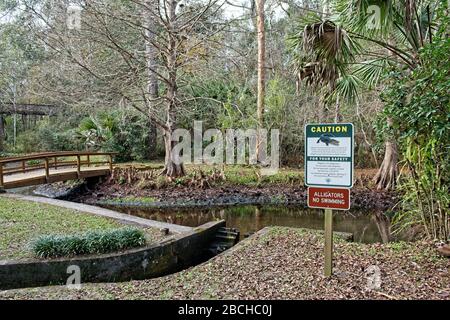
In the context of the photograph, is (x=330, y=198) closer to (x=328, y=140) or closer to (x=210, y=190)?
(x=328, y=140)

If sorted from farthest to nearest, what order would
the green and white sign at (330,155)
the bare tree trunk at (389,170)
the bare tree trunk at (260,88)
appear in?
the bare tree trunk at (260,88), the bare tree trunk at (389,170), the green and white sign at (330,155)

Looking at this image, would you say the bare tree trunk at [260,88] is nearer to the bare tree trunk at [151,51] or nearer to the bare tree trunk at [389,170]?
the bare tree trunk at [151,51]

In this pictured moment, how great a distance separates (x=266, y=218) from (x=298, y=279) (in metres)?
5.32

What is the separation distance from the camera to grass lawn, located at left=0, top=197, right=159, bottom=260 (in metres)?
4.90

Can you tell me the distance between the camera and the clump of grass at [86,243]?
14.7 feet

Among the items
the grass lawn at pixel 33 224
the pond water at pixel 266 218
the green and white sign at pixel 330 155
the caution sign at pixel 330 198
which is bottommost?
the pond water at pixel 266 218

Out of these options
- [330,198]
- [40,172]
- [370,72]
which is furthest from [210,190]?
[330,198]

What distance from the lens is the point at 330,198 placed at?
3.29 m

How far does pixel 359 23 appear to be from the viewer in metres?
5.76

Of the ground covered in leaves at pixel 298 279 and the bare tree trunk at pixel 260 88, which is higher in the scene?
the bare tree trunk at pixel 260 88

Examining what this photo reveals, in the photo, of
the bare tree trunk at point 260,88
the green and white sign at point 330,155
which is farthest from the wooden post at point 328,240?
the bare tree trunk at point 260,88

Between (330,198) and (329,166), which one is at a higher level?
(329,166)

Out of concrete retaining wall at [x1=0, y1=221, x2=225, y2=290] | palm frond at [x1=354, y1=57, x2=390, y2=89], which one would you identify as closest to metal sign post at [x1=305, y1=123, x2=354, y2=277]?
concrete retaining wall at [x1=0, y1=221, x2=225, y2=290]

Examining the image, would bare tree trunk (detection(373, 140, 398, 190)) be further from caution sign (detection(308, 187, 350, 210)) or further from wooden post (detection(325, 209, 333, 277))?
caution sign (detection(308, 187, 350, 210))
